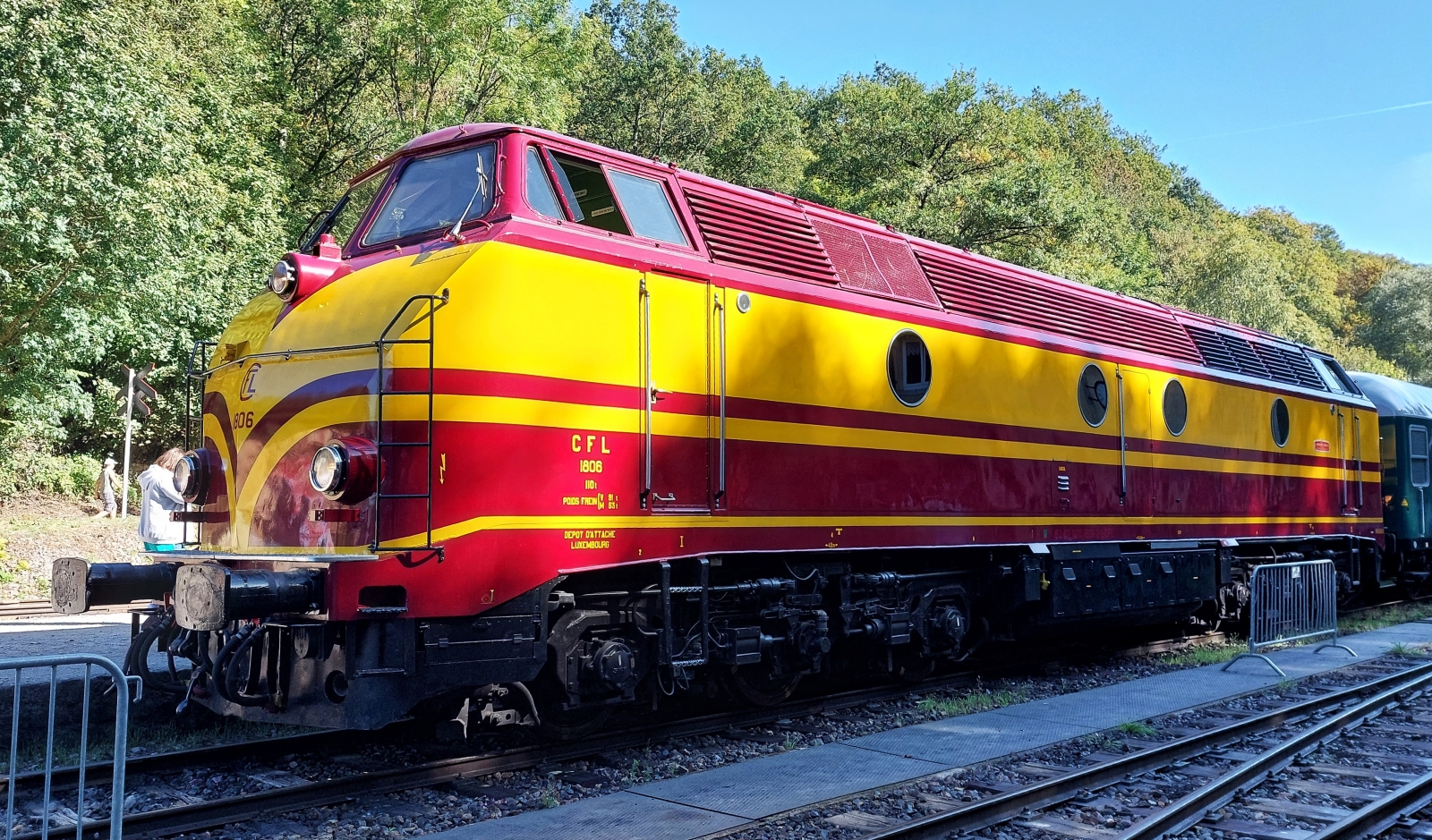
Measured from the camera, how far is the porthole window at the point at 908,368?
30.2 feet

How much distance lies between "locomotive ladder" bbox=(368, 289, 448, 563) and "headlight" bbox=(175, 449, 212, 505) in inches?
78.8

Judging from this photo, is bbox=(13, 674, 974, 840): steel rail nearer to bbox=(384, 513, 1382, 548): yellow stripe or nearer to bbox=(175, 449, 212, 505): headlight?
bbox=(384, 513, 1382, 548): yellow stripe

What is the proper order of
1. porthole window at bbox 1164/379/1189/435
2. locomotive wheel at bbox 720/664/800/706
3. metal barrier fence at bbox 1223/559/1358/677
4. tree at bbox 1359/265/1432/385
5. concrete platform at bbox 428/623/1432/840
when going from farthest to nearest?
tree at bbox 1359/265/1432/385 < porthole window at bbox 1164/379/1189/435 < metal barrier fence at bbox 1223/559/1358/677 < locomotive wheel at bbox 720/664/800/706 < concrete platform at bbox 428/623/1432/840

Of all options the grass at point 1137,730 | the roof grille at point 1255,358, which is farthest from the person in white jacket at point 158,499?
the roof grille at point 1255,358

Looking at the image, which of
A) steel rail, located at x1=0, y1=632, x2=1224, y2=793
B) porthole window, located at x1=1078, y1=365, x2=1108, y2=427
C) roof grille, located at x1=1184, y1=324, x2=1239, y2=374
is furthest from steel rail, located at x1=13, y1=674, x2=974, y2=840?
roof grille, located at x1=1184, y1=324, x2=1239, y2=374

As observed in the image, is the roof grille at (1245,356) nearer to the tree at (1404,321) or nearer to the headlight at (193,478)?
the headlight at (193,478)

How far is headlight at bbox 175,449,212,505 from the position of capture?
7.37m

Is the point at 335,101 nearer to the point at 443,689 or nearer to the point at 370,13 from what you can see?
the point at 370,13

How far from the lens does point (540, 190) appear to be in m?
7.13

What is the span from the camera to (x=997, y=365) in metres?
10.3

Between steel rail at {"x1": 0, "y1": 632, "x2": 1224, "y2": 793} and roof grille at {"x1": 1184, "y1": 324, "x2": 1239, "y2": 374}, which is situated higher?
roof grille at {"x1": 1184, "y1": 324, "x2": 1239, "y2": 374}

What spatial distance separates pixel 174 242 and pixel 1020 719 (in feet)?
59.3

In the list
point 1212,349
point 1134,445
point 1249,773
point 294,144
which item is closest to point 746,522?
point 1249,773

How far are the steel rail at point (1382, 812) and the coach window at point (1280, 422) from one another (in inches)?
338
